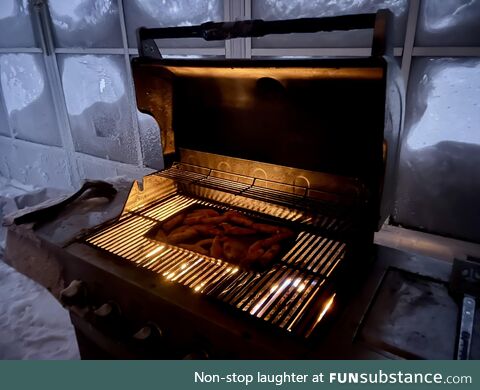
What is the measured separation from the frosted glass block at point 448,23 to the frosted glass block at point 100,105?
3161 millimetres

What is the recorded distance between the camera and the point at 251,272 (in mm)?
1365

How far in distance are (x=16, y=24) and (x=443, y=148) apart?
→ 573cm

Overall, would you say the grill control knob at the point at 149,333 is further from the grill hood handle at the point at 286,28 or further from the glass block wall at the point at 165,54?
the glass block wall at the point at 165,54

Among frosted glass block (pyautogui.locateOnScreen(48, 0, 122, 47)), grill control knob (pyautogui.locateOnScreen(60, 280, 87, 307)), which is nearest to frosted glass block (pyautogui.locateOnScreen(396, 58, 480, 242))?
grill control knob (pyautogui.locateOnScreen(60, 280, 87, 307))

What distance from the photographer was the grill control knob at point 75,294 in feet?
4.72

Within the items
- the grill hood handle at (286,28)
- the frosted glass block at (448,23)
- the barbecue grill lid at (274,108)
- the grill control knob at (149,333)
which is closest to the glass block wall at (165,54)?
the frosted glass block at (448,23)

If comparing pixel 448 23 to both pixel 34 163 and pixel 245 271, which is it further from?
pixel 34 163

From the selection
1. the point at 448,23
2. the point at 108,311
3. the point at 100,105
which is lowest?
the point at 108,311

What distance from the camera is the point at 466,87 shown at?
7.09ft

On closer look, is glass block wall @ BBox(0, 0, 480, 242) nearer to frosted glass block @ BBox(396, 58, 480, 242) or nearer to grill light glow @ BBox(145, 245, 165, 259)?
frosted glass block @ BBox(396, 58, 480, 242)

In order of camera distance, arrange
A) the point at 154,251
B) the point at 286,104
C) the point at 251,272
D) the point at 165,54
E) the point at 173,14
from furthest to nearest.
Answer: the point at 165,54, the point at 173,14, the point at 286,104, the point at 154,251, the point at 251,272

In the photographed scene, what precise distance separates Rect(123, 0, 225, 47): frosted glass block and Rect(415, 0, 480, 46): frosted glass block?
1707 millimetres

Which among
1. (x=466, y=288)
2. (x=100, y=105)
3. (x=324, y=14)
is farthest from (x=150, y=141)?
(x=466, y=288)

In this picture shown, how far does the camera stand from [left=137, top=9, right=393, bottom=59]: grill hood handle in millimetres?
1206
